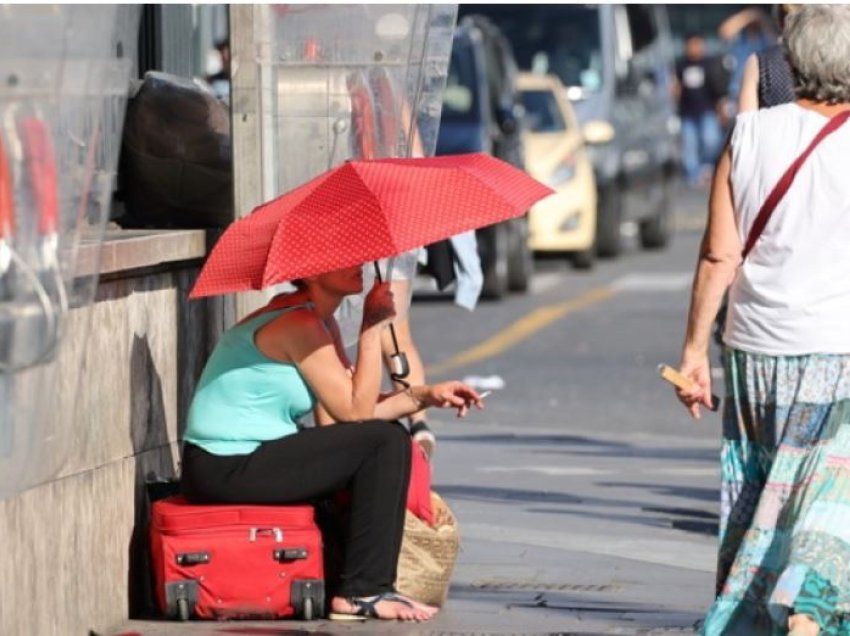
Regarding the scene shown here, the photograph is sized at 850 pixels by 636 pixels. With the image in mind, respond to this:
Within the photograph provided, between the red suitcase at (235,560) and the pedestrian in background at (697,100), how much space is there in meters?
28.7

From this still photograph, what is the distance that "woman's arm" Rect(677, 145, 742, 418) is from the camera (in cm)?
617

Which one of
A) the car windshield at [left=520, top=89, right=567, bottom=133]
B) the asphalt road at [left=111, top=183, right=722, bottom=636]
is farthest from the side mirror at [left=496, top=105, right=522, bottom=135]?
the car windshield at [left=520, top=89, right=567, bottom=133]

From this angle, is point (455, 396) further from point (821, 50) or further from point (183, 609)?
point (821, 50)

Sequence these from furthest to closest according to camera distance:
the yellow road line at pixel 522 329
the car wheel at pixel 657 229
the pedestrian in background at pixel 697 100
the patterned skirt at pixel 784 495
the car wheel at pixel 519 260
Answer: the pedestrian in background at pixel 697 100, the car wheel at pixel 657 229, the car wheel at pixel 519 260, the yellow road line at pixel 522 329, the patterned skirt at pixel 784 495

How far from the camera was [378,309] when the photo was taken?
6.96 metres

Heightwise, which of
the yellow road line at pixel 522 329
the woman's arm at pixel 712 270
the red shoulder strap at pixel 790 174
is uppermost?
the red shoulder strap at pixel 790 174

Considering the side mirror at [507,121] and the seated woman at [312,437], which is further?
the side mirror at [507,121]

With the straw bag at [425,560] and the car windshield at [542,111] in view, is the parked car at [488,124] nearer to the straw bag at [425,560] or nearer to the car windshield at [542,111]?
the car windshield at [542,111]

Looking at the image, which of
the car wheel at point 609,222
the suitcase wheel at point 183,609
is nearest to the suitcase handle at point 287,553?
the suitcase wheel at point 183,609

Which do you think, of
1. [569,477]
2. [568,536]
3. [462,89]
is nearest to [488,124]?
[462,89]

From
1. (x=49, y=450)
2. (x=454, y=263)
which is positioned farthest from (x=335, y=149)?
(x=49, y=450)

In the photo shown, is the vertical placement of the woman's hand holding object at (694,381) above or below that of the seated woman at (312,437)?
above

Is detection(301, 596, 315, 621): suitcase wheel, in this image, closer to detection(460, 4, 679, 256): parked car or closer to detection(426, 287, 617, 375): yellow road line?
detection(426, 287, 617, 375): yellow road line

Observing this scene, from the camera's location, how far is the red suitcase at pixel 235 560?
22.7 feet
